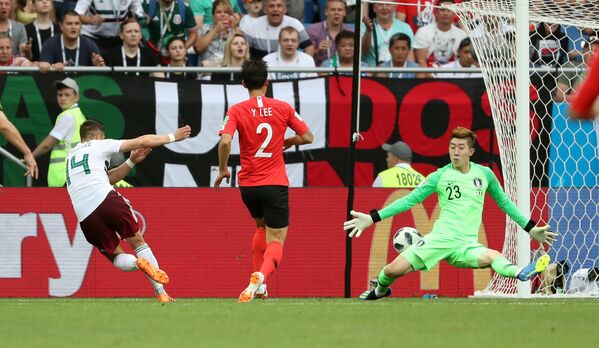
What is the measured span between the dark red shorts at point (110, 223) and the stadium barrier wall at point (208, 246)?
2.09 meters

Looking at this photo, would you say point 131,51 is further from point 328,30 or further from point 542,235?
point 542,235

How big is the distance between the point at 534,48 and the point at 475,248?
13.7 feet

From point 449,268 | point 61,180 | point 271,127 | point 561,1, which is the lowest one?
point 449,268

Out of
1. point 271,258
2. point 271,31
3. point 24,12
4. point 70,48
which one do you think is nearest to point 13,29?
point 24,12

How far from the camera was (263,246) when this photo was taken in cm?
1266

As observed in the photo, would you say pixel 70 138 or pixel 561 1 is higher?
pixel 561 1

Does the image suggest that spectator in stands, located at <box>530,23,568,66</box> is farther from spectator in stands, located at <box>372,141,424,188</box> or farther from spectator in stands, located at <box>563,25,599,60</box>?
spectator in stands, located at <box>372,141,424,188</box>

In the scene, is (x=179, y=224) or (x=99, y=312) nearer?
(x=99, y=312)

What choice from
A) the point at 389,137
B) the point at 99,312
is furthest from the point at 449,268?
the point at 99,312

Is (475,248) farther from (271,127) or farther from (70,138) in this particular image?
(70,138)

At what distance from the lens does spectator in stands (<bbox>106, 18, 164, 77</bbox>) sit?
662 inches

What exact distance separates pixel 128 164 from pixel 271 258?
2.10 metres

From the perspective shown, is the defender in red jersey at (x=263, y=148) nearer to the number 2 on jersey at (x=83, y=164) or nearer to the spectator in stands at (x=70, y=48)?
the number 2 on jersey at (x=83, y=164)

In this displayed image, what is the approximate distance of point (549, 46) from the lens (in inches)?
639
